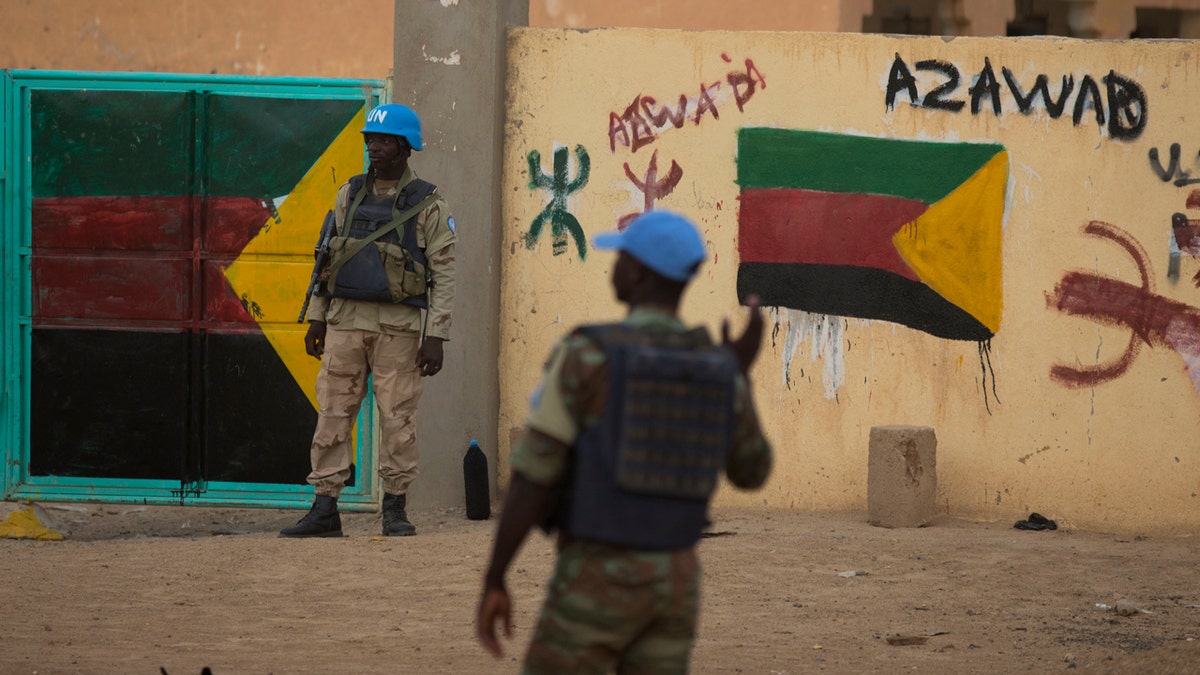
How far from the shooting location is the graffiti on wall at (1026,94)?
7.29 metres

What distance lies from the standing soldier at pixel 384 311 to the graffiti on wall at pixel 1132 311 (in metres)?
3.03

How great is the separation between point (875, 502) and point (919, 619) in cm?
162

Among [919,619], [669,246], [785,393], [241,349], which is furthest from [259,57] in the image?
[669,246]

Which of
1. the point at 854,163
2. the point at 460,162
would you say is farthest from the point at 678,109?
the point at 460,162

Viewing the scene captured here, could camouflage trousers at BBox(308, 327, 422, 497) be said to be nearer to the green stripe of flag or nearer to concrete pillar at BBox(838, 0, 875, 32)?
the green stripe of flag

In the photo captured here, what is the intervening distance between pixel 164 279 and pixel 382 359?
1.44 meters

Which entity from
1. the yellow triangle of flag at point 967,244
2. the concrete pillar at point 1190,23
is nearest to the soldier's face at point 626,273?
the yellow triangle of flag at point 967,244

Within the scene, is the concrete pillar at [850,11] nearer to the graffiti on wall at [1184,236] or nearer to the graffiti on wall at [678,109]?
the graffiti on wall at [678,109]

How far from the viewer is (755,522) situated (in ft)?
23.7

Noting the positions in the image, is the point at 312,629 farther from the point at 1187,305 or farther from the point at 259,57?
the point at 259,57

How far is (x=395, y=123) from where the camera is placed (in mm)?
6504

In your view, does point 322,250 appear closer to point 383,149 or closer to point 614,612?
point 383,149

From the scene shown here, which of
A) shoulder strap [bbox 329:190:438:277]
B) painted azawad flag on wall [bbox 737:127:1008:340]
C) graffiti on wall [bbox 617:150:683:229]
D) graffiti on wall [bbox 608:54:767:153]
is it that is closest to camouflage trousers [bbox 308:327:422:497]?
shoulder strap [bbox 329:190:438:277]

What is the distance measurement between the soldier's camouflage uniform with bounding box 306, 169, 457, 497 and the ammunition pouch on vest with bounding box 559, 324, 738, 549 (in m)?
→ 3.78
